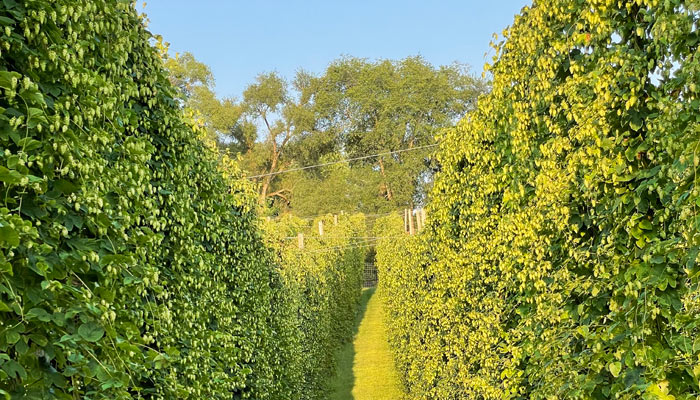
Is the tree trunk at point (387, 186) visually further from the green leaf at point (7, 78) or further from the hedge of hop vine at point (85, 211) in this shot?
the green leaf at point (7, 78)

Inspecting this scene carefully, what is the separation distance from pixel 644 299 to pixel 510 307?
2.40 m

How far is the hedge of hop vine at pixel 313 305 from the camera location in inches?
Answer: 334

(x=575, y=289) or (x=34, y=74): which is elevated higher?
(x=34, y=74)

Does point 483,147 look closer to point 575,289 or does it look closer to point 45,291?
point 575,289

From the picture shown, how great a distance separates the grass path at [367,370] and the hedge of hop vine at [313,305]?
1.47 feet

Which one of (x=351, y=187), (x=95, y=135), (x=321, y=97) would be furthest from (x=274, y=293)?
(x=321, y=97)

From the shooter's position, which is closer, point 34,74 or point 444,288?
point 34,74

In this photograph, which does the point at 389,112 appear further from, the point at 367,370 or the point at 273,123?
the point at 367,370

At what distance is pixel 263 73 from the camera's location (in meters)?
45.6

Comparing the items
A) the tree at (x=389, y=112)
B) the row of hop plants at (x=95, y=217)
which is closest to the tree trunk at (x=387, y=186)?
the tree at (x=389, y=112)

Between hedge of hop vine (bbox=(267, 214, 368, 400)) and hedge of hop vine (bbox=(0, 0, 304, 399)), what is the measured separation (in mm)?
4352

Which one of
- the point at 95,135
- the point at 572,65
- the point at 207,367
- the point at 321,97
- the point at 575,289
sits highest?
the point at 321,97

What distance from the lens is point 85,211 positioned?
2.28 metres

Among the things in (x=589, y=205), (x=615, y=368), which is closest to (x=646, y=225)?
(x=589, y=205)
